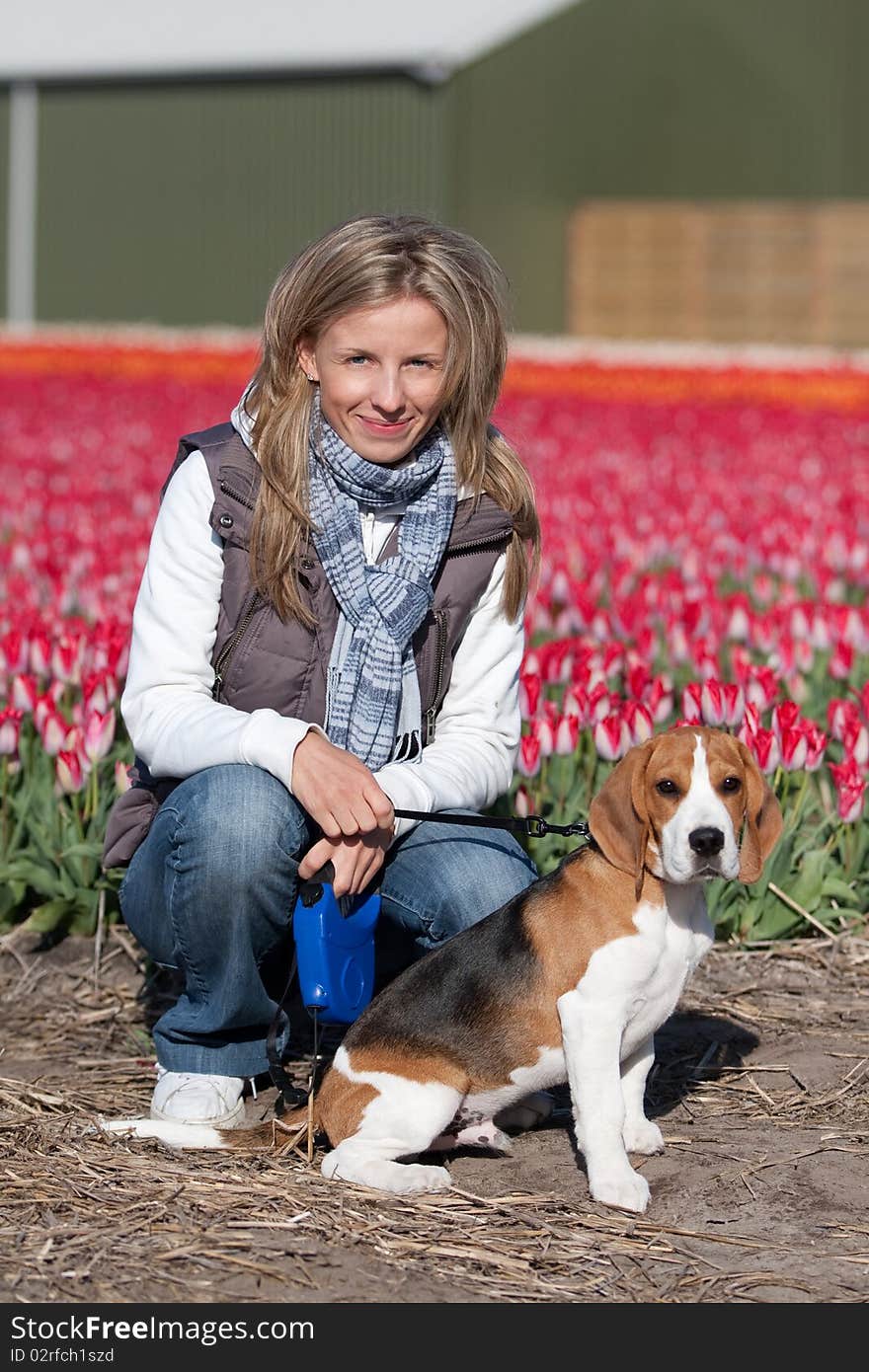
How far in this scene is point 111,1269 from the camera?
310 centimetres

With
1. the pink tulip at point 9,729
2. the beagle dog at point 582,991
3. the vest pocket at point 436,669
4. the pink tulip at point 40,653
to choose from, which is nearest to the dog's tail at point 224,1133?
the beagle dog at point 582,991

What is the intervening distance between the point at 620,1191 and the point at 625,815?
0.68m

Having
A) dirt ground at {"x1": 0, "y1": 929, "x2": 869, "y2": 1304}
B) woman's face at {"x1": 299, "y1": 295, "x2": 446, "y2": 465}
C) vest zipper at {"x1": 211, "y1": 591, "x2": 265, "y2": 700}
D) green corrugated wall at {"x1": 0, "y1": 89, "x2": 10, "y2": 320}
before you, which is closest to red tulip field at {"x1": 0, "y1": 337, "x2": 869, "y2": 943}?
dirt ground at {"x1": 0, "y1": 929, "x2": 869, "y2": 1304}

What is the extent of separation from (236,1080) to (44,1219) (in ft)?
2.26

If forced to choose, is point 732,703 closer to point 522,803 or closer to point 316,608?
point 522,803

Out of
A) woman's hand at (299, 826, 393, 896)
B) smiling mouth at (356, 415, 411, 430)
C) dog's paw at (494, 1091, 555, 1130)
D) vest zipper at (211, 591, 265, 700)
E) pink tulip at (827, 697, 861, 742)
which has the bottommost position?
dog's paw at (494, 1091, 555, 1130)

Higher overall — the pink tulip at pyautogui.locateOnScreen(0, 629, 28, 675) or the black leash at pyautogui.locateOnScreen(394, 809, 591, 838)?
the pink tulip at pyautogui.locateOnScreen(0, 629, 28, 675)

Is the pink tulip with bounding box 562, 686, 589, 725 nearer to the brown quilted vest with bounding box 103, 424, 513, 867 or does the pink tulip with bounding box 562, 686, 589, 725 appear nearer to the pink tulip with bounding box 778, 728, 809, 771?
the pink tulip with bounding box 778, 728, 809, 771

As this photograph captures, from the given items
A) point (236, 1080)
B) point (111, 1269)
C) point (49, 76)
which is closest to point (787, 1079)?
point (236, 1080)

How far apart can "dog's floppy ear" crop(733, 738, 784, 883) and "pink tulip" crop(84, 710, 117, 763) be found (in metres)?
2.12

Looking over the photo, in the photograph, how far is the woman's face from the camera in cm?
386

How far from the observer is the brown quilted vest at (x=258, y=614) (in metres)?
3.94

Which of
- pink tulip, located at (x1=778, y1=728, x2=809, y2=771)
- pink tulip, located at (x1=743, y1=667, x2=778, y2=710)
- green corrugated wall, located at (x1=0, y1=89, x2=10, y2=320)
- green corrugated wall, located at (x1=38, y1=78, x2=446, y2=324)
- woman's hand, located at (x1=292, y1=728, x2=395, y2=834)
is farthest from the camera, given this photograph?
green corrugated wall, located at (x1=0, y1=89, x2=10, y2=320)

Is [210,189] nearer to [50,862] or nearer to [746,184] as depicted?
[746,184]
